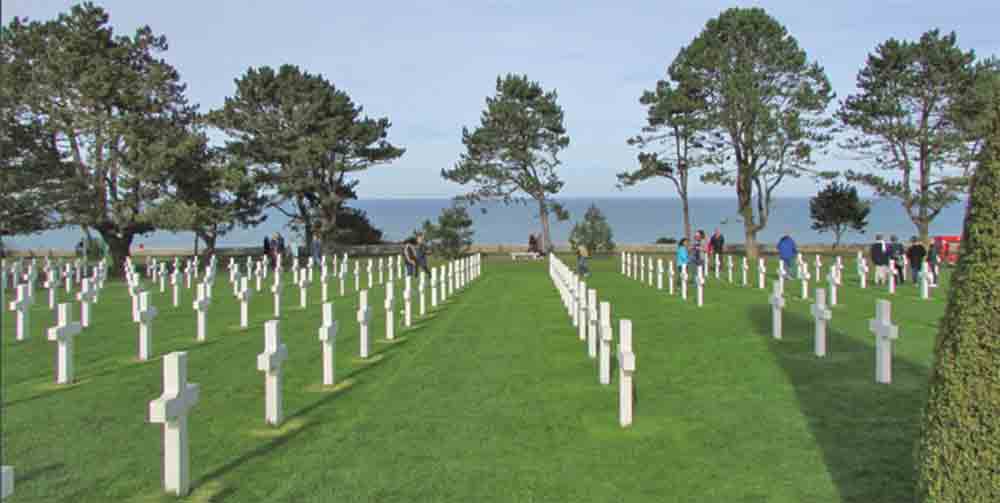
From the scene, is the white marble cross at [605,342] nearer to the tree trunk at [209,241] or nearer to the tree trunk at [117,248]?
the tree trunk at [117,248]

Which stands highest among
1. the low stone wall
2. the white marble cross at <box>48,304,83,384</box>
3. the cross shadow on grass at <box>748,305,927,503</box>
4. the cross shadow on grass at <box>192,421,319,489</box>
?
the low stone wall

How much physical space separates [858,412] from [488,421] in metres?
3.63

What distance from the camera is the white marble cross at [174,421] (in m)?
6.27

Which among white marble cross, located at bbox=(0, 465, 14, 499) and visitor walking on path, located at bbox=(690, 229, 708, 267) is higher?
visitor walking on path, located at bbox=(690, 229, 708, 267)

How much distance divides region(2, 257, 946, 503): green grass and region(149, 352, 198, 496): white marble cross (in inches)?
5.0

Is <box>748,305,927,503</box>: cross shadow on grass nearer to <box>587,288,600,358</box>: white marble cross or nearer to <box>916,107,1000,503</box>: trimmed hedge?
<box>916,107,1000,503</box>: trimmed hedge

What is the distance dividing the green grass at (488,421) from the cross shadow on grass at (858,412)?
3 centimetres

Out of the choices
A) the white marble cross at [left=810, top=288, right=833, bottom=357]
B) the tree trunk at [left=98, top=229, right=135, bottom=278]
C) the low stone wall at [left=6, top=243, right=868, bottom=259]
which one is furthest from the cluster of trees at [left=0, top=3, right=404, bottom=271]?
the white marble cross at [left=810, top=288, right=833, bottom=357]

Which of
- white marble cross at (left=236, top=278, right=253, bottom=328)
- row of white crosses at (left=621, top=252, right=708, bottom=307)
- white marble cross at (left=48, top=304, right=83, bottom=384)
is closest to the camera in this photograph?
white marble cross at (left=48, top=304, right=83, bottom=384)

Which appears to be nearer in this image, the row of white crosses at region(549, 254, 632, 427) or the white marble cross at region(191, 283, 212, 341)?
the row of white crosses at region(549, 254, 632, 427)

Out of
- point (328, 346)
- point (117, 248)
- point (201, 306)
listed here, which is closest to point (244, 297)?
point (201, 306)

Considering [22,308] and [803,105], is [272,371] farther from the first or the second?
[803,105]

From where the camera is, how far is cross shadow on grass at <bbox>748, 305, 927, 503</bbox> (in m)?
6.46

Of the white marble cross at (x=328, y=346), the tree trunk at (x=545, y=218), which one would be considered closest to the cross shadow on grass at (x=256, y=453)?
the white marble cross at (x=328, y=346)
